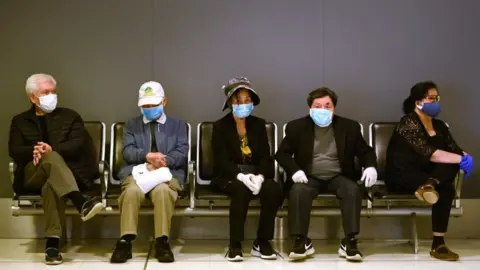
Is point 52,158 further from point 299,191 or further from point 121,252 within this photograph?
point 299,191

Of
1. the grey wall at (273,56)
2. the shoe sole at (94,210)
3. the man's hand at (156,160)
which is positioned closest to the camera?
the shoe sole at (94,210)

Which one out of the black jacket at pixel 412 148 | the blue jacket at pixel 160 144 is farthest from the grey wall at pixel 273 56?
the black jacket at pixel 412 148

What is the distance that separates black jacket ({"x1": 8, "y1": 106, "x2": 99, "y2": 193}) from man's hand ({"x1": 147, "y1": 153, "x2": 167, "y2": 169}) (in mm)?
518

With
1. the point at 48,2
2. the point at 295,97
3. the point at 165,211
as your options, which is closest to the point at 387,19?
the point at 295,97

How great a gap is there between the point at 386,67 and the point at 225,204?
74.9 inches

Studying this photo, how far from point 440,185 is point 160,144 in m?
2.11

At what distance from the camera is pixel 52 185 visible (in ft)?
14.9

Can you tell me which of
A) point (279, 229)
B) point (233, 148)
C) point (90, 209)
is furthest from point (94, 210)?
point (279, 229)

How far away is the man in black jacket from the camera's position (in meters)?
4.62

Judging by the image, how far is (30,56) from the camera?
5.45 m

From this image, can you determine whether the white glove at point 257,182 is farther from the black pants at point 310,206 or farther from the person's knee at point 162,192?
the person's knee at point 162,192

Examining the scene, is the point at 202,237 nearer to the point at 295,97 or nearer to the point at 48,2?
the point at 295,97

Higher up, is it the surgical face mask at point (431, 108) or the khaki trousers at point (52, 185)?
the surgical face mask at point (431, 108)

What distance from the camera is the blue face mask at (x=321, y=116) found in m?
4.80
